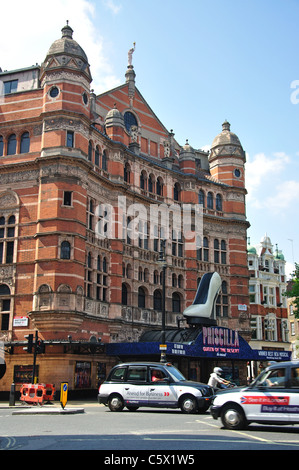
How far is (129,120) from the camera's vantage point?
43688 mm

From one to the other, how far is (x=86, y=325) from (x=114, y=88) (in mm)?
20135

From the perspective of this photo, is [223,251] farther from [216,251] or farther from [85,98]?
[85,98]

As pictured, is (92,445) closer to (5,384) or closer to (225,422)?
(225,422)

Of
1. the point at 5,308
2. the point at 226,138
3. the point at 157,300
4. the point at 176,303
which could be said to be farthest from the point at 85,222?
the point at 226,138

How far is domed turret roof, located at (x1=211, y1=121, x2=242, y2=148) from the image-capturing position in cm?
4863

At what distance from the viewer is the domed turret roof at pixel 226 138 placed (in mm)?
48628

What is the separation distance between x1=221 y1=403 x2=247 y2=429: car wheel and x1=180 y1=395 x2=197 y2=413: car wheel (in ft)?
16.2

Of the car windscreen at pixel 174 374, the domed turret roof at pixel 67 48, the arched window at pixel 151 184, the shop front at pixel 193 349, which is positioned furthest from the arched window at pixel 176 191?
the car windscreen at pixel 174 374

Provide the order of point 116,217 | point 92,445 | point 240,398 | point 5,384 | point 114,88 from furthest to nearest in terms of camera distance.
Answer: point 114,88 → point 116,217 → point 5,384 → point 240,398 → point 92,445

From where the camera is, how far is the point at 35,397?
2427cm

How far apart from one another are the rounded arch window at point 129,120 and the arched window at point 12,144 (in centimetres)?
1070

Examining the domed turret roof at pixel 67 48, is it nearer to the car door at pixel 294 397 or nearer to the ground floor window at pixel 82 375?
the ground floor window at pixel 82 375

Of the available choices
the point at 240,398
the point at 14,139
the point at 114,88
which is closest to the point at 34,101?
the point at 14,139

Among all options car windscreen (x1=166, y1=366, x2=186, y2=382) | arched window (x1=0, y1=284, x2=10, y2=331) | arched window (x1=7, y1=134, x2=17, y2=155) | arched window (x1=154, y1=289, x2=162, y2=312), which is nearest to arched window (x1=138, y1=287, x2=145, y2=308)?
arched window (x1=154, y1=289, x2=162, y2=312)
